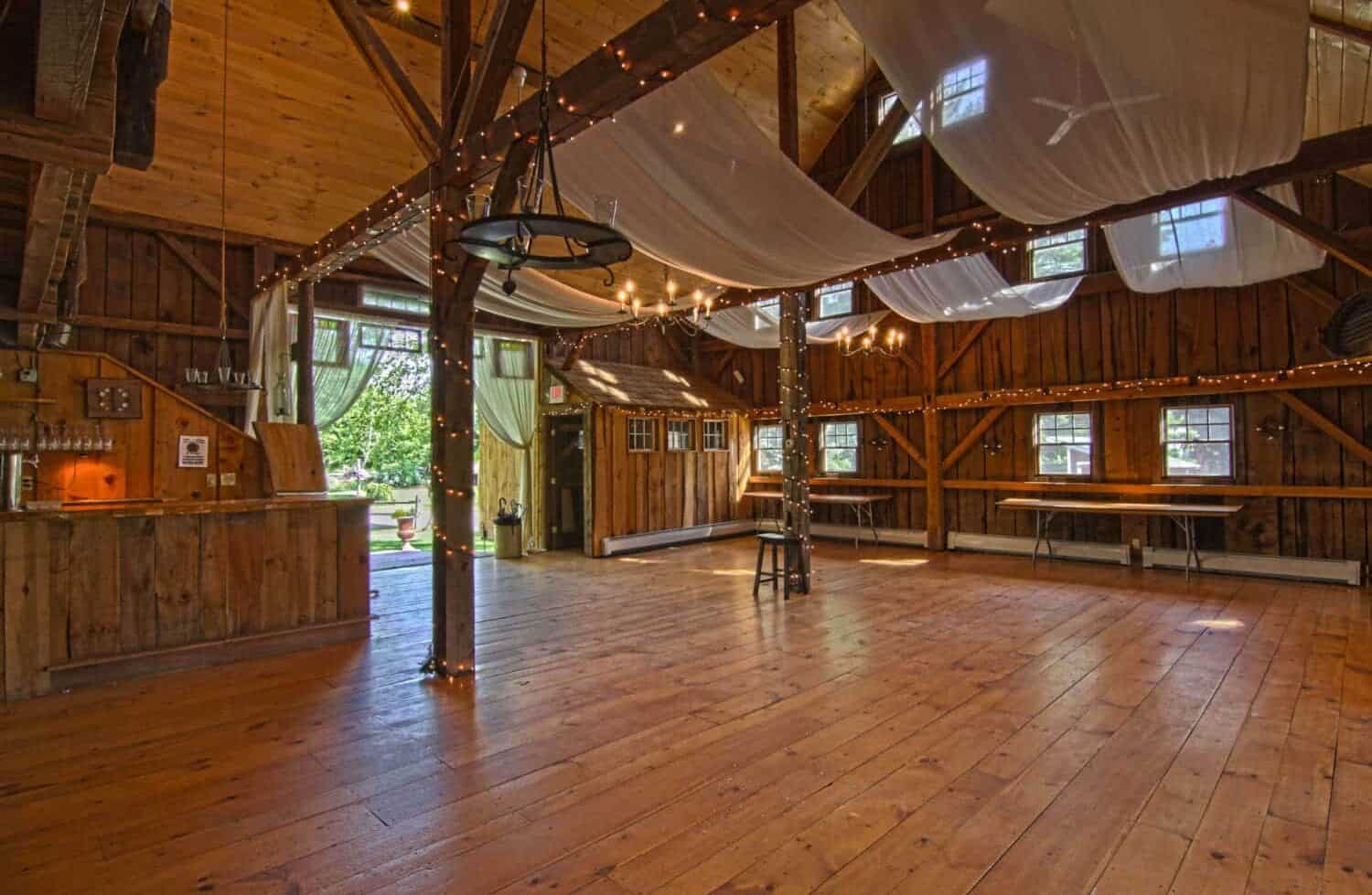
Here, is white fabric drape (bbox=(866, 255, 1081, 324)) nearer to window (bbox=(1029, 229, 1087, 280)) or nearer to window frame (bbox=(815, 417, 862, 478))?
window (bbox=(1029, 229, 1087, 280))

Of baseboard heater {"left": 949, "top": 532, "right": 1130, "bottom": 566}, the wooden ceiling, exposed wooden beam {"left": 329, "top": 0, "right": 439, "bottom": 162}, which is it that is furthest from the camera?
baseboard heater {"left": 949, "top": 532, "right": 1130, "bottom": 566}

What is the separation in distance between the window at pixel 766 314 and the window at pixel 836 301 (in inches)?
73.7

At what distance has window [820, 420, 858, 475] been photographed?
10180 mm

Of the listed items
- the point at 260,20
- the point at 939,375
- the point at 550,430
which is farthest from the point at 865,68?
the point at 260,20

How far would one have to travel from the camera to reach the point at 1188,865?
2.12 metres

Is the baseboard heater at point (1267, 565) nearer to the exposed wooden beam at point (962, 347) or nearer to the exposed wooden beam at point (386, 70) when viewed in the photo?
the exposed wooden beam at point (962, 347)

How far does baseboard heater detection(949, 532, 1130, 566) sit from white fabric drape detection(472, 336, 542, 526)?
583 centimetres

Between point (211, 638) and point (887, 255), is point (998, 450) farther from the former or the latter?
point (211, 638)

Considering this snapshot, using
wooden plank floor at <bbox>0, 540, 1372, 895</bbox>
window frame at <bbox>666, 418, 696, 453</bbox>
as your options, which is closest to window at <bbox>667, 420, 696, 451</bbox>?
window frame at <bbox>666, 418, 696, 453</bbox>

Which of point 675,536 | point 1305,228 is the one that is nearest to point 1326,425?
point 1305,228

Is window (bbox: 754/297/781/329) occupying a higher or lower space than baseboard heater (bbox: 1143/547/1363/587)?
higher

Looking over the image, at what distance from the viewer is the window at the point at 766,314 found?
800 centimetres

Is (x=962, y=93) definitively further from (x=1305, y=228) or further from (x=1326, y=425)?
(x=1326, y=425)

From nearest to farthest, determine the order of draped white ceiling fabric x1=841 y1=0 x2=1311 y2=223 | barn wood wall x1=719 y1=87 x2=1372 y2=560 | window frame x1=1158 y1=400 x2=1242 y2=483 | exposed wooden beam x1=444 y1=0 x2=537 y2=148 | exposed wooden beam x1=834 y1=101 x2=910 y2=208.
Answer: draped white ceiling fabric x1=841 y1=0 x2=1311 y2=223, exposed wooden beam x1=444 y1=0 x2=537 y2=148, exposed wooden beam x1=834 y1=101 x2=910 y2=208, barn wood wall x1=719 y1=87 x2=1372 y2=560, window frame x1=1158 y1=400 x2=1242 y2=483
